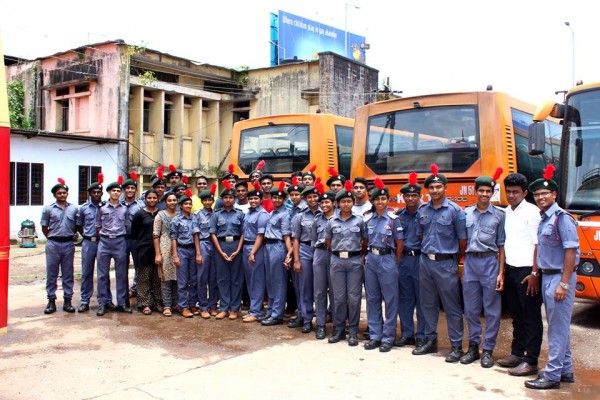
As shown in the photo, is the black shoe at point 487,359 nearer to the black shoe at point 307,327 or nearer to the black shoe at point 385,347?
the black shoe at point 385,347

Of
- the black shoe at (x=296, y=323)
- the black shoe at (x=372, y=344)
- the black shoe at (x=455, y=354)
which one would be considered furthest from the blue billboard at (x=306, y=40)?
the black shoe at (x=455, y=354)

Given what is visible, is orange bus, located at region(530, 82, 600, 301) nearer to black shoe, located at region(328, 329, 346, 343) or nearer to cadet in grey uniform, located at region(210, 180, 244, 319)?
black shoe, located at region(328, 329, 346, 343)

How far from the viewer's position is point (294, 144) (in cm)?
1038

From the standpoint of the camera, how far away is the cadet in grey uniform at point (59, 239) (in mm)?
7758

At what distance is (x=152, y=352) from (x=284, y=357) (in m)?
1.39

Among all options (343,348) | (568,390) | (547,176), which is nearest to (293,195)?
(343,348)

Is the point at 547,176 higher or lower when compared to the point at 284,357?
higher

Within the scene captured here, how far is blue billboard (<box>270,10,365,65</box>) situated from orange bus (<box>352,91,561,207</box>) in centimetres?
1835

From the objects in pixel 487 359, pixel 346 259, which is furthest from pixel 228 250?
pixel 487 359

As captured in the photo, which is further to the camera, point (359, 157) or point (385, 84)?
point (385, 84)

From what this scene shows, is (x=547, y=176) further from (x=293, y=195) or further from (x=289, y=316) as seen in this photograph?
(x=289, y=316)

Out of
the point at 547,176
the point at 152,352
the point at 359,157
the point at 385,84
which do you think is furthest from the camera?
the point at 385,84

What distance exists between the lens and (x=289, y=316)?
7.68 meters

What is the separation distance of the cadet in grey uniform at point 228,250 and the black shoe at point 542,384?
12.8ft
